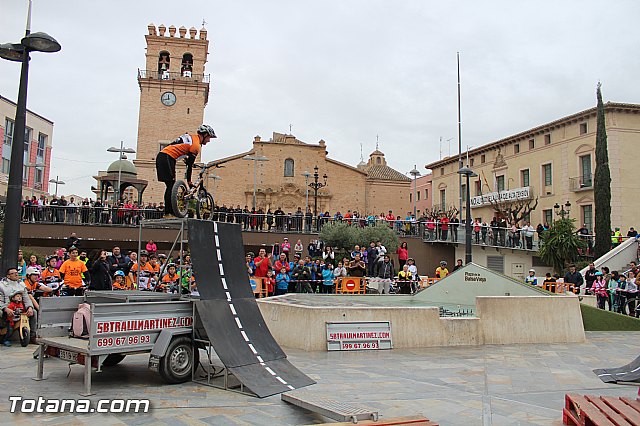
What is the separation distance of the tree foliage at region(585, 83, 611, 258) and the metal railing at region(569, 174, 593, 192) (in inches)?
187

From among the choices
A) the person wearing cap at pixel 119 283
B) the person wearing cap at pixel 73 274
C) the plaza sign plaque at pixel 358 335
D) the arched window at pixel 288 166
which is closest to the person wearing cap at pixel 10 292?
the person wearing cap at pixel 73 274

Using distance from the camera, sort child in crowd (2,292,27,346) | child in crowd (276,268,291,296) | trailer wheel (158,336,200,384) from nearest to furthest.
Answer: trailer wheel (158,336,200,384) < child in crowd (2,292,27,346) < child in crowd (276,268,291,296)

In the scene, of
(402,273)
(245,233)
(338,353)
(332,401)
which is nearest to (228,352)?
(332,401)

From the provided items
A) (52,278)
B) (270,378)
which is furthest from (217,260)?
(52,278)

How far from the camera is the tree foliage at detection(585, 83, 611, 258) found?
1199 inches

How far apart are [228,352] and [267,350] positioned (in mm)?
738

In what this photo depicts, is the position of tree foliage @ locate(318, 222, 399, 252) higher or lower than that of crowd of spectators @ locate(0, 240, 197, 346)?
higher

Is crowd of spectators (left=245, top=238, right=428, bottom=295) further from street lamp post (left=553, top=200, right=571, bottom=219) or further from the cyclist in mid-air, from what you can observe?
street lamp post (left=553, top=200, right=571, bottom=219)

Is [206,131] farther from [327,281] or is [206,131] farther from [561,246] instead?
[561,246]

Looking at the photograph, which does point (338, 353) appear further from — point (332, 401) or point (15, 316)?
point (15, 316)

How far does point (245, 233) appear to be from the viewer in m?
27.4

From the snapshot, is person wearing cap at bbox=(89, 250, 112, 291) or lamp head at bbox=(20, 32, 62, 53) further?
person wearing cap at bbox=(89, 250, 112, 291)

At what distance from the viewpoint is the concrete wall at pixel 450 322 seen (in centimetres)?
1123

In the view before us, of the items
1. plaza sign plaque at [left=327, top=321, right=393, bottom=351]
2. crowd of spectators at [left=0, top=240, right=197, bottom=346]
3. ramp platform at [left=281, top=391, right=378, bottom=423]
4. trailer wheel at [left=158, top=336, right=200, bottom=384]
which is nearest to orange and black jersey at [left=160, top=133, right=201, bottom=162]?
crowd of spectators at [left=0, top=240, right=197, bottom=346]
